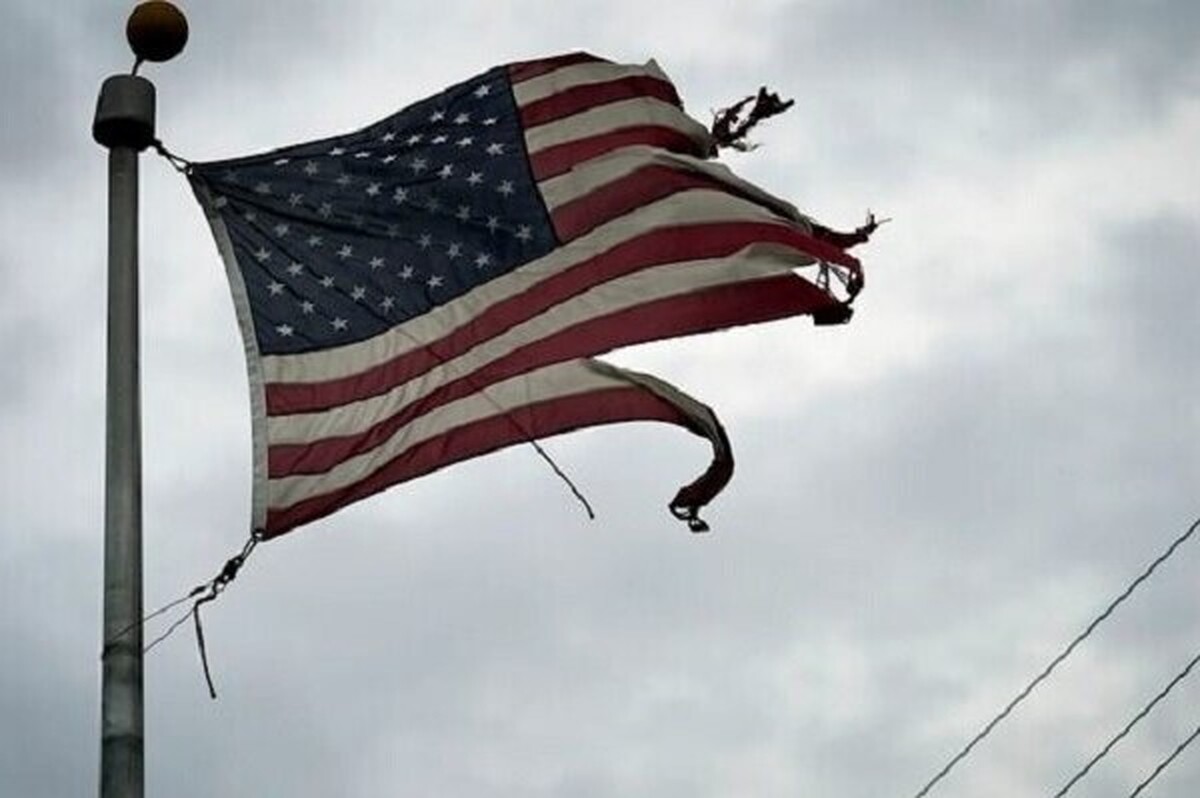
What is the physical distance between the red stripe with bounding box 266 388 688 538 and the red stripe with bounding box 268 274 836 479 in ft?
0.54

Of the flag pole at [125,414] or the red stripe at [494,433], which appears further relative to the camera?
the red stripe at [494,433]

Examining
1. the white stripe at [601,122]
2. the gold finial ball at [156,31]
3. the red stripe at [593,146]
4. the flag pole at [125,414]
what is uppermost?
the white stripe at [601,122]

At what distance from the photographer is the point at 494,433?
14.1 m

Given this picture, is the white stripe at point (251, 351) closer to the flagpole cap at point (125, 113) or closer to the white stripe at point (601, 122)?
the flagpole cap at point (125, 113)

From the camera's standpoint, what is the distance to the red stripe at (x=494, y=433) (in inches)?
522

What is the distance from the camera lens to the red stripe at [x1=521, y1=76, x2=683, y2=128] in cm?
1598

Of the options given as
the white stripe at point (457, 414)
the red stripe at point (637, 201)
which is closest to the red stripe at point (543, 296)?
the red stripe at point (637, 201)

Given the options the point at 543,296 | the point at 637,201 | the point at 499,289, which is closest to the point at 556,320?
the point at 543,296

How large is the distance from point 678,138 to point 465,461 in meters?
2.99

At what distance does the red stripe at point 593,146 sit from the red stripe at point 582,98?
0.65 feet

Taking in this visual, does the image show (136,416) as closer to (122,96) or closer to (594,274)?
(122,96)

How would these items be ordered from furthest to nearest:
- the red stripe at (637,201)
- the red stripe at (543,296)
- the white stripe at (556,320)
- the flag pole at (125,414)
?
the red stripe at (637,201)
the red stripe at (543,296)
the white stripe at (556,320)
the flag pole at (125,414)

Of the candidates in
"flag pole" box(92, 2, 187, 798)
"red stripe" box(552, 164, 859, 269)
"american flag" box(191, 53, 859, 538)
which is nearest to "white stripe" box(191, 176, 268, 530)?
"american flag" box(191, 53, 859, 538)

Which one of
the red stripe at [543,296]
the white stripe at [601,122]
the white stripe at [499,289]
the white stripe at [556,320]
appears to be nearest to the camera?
the white stripe at [556,320]
